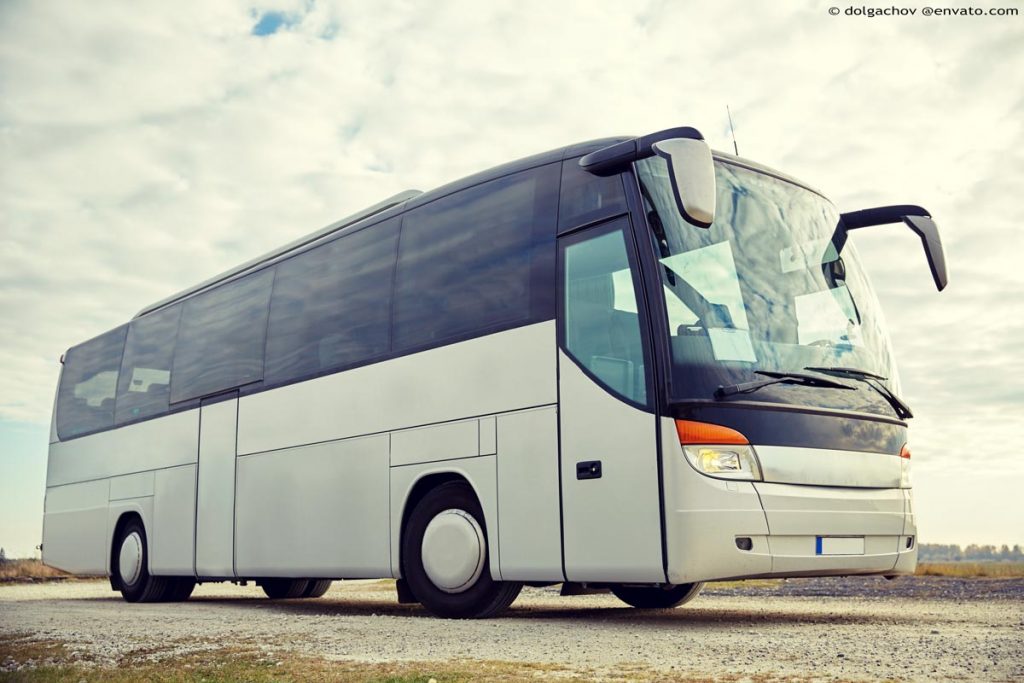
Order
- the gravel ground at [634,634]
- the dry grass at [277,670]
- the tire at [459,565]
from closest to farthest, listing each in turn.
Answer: the dry grass at [277,670], the gravel ground at [634,634], the tire at [459,565]

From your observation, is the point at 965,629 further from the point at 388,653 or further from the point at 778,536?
the point at 388,653

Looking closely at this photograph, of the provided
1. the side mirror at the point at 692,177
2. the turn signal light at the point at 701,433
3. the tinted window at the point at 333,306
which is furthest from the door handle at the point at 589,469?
the tinted window at the point at 333,306

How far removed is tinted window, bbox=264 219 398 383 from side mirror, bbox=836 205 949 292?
13.6ft

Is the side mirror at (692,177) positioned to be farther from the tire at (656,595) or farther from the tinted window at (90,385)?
the tinted window at (90,385)

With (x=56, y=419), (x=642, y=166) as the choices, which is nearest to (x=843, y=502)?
(x=642, y=166)

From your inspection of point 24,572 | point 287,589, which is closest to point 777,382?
point 287,589

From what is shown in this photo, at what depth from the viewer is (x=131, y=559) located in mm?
14375

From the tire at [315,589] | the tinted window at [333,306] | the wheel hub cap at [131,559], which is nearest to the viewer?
the tinted window at [333,306]

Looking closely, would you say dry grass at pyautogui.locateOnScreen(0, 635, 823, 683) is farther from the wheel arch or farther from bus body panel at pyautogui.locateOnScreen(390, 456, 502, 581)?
the wheel arch

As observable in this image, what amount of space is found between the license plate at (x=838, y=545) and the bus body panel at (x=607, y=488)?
1165 millimetres

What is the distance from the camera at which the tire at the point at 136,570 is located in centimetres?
1416

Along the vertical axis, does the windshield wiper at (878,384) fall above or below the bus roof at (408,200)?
below

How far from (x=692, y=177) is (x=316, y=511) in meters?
5.50

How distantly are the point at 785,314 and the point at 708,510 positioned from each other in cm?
168
